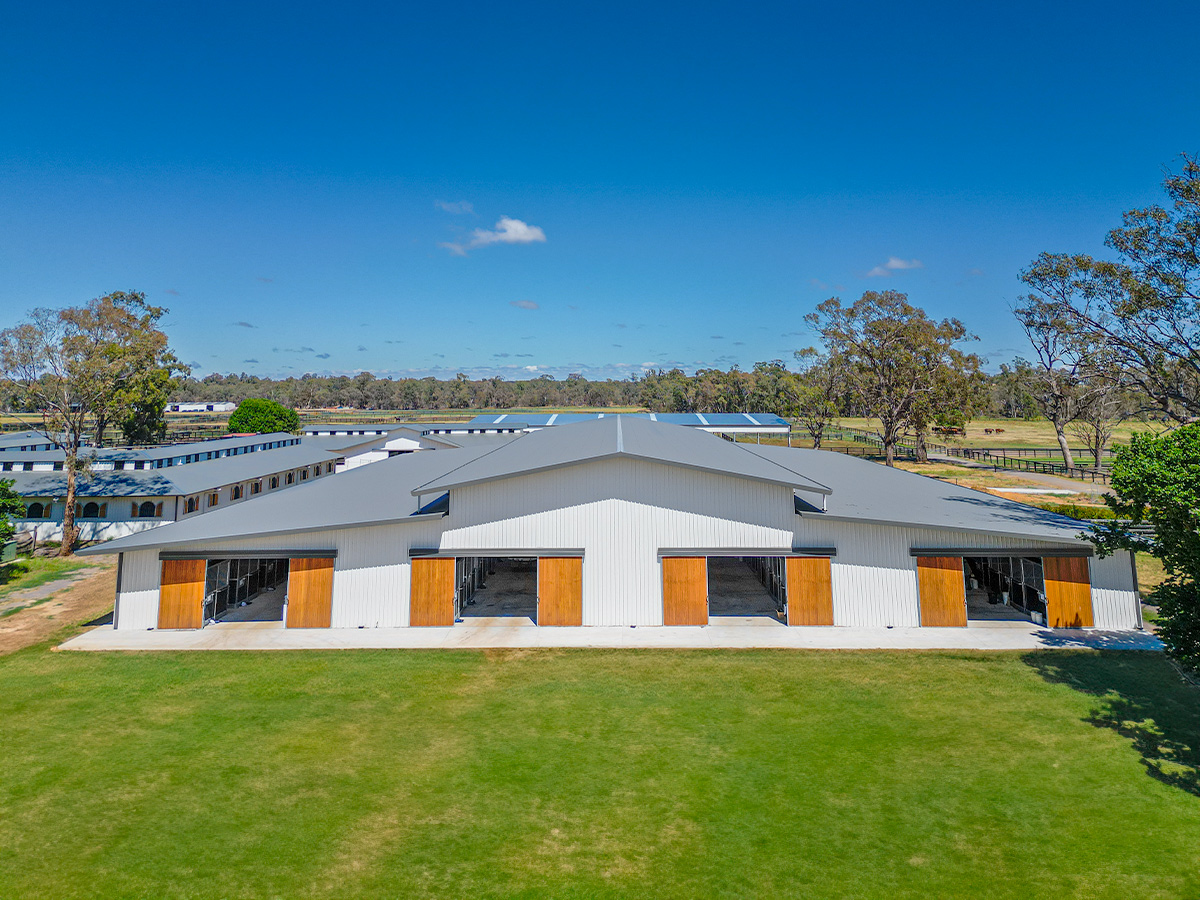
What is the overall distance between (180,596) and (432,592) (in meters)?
8.08

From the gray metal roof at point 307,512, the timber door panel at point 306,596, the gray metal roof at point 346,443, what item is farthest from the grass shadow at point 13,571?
the gray metal roof at point 346,443

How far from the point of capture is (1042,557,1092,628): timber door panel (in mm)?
20000

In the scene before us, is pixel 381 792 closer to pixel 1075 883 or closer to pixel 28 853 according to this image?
pixel 28 853

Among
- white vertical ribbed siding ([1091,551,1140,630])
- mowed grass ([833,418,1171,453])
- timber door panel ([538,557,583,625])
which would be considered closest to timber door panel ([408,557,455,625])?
timber door panel ([538,557,583,625])

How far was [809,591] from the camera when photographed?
68.5 ft

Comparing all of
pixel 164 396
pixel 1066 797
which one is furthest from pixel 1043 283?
pixel 164 396

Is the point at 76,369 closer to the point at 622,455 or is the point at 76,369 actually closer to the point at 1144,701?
the point at 622,455

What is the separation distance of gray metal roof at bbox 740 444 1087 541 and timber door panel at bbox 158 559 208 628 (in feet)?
64.9

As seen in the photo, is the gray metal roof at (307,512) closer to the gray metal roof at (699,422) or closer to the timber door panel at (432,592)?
the timber door panel at (432,592)

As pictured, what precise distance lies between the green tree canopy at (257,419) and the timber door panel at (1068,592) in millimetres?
84278

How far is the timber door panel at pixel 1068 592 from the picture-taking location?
20.0 metres

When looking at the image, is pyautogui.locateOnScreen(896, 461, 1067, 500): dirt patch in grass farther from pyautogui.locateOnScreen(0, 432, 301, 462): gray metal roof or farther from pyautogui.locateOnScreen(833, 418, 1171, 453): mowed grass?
pyautogui.locateOnScreen(0, 432, 301, 462): gray metal roof

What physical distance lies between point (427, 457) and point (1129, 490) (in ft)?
106

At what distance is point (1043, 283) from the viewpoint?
29.4 meters
